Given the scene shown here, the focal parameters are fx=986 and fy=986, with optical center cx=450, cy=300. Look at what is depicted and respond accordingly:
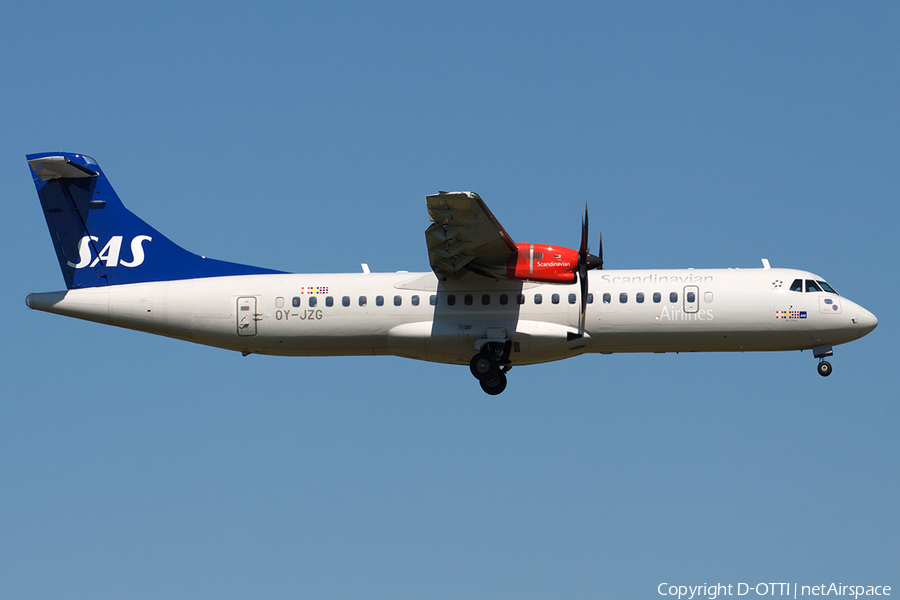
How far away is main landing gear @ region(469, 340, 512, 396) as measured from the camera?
81.5ft

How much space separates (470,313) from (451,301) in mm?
580

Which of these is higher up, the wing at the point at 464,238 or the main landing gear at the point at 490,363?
the wing at the point at 464,238

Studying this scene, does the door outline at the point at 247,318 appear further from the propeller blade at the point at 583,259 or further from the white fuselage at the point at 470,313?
the propeller blade at the point at 583,259

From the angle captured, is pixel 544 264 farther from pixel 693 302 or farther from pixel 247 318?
pixel 247 318

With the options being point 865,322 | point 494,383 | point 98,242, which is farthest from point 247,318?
point 865,322

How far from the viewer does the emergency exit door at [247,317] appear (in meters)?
25.8

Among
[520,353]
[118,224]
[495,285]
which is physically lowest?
[520,353]

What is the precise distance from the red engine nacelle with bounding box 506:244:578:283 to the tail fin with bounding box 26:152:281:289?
7459 mm

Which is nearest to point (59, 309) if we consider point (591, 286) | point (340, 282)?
point (340, 282)

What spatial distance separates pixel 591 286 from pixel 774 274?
4.62m

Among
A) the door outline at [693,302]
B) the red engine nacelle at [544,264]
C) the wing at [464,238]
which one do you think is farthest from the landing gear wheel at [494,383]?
the door outline at [693,302]

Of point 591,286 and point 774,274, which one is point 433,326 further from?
point 774,274

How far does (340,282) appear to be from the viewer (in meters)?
25.9

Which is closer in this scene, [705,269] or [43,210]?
[705,269]
